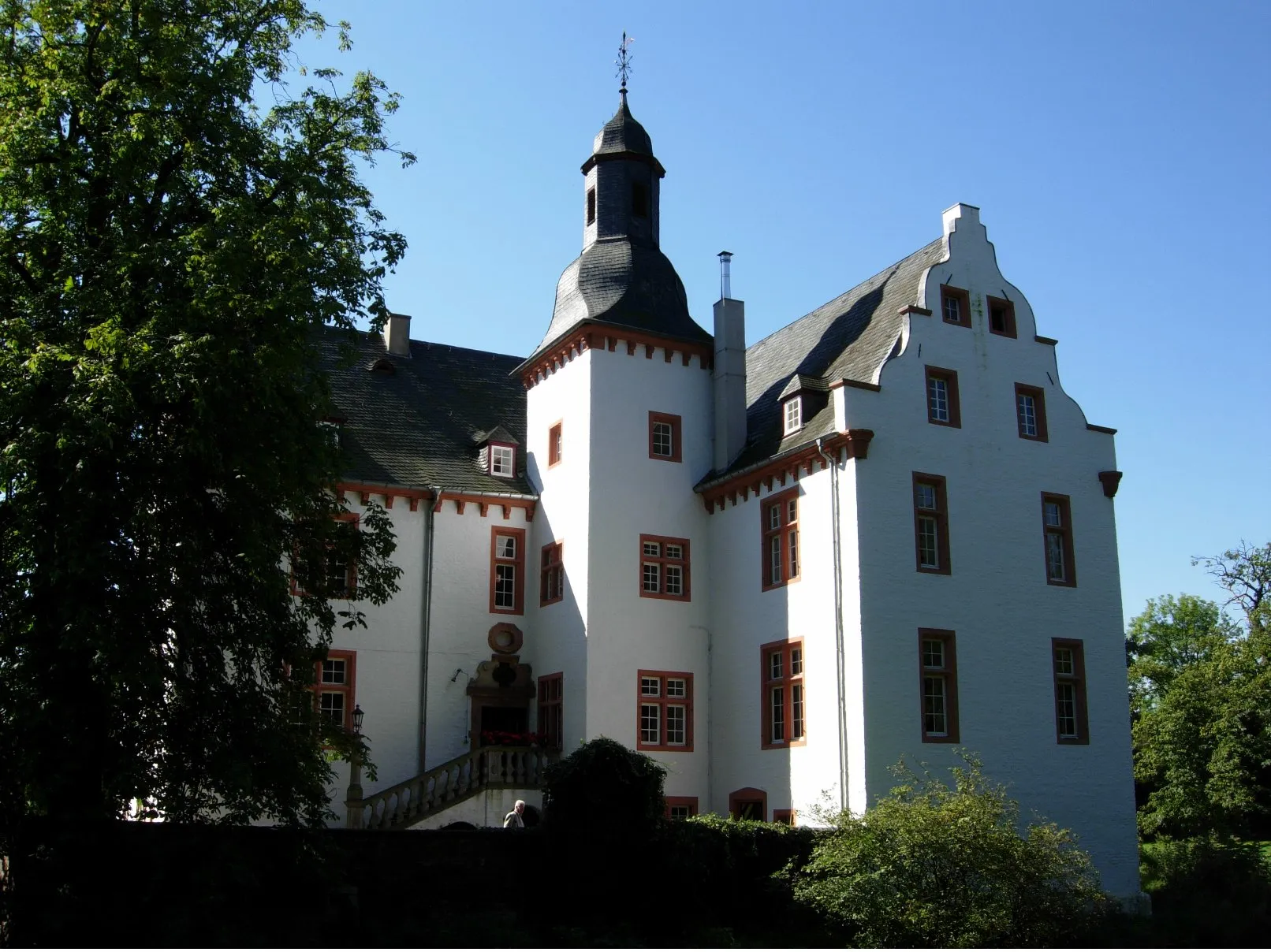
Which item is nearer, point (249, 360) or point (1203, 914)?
point (249, 360)

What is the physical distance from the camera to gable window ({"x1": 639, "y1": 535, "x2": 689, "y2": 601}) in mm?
25703

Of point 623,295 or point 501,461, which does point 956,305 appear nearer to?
point 623,295

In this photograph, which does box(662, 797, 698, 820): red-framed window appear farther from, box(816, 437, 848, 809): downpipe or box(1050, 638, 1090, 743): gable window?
box(1050, 638, 1090, 743): gable window

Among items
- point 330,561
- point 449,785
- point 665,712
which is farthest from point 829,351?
point 330,561

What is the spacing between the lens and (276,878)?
15.6 m

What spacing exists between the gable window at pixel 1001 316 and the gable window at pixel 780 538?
5.32 metres

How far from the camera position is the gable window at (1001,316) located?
83.0ft

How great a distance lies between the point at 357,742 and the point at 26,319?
21.9 ft

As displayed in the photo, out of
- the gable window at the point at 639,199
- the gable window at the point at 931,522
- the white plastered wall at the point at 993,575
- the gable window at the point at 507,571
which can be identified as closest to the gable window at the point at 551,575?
the gable window at the point at 507,571

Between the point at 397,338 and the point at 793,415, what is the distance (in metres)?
11.4

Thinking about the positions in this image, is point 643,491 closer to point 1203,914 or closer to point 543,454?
point 543,454

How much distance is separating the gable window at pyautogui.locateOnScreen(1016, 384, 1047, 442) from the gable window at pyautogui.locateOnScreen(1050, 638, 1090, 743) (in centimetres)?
401

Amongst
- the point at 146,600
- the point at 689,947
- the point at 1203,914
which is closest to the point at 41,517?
the point at 146,600

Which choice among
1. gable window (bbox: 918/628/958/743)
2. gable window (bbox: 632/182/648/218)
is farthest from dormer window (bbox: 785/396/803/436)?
gable window (bbox: 632/182/648/218)
